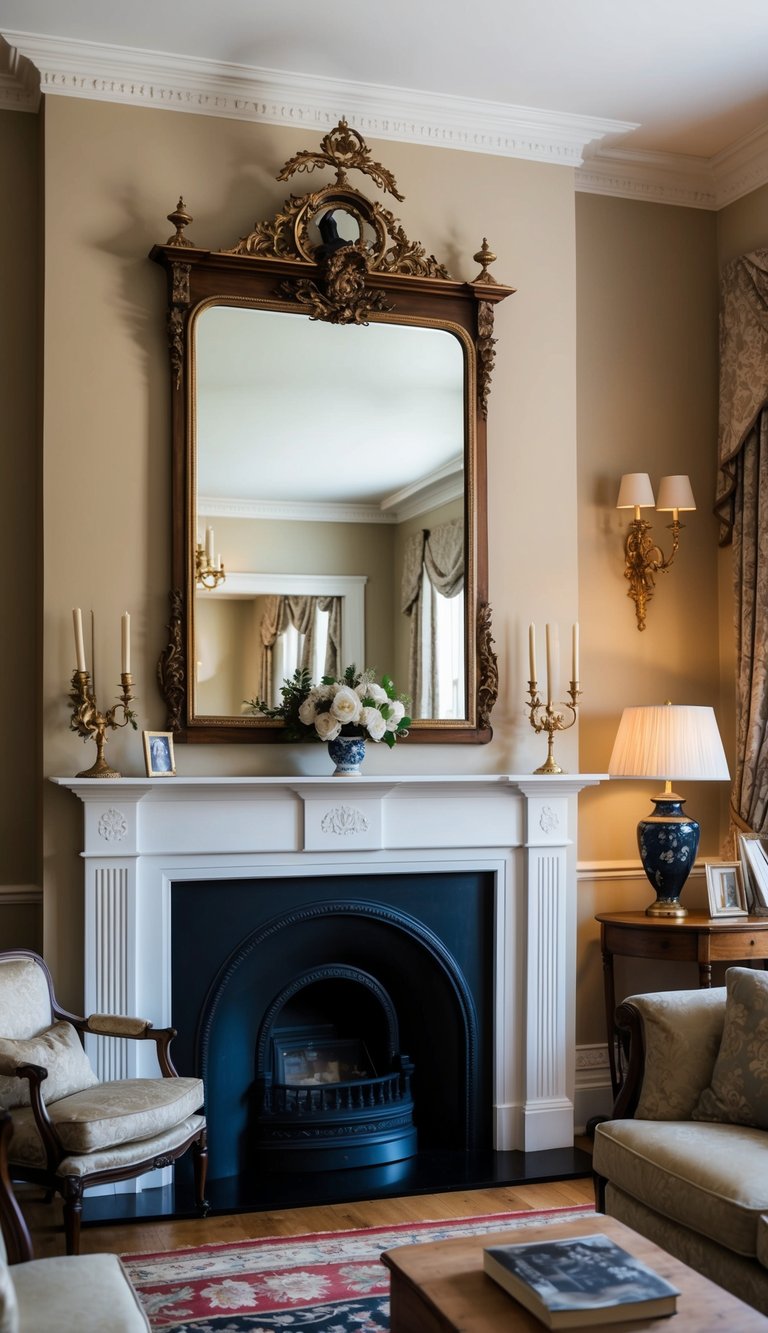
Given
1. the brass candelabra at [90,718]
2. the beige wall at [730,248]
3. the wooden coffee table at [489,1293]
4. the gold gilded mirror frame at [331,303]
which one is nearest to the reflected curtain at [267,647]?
the gold gilded mirror frame at [331,303]

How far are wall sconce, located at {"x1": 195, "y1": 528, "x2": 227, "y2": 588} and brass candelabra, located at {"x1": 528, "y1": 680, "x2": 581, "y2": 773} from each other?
1128 mm

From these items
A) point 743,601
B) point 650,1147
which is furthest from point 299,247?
point 650,1147

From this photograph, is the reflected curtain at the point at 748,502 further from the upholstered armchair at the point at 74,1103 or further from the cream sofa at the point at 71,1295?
the cream sofa at the point at 71,1295

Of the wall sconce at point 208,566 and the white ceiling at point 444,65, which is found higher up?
the white ceiling at point 444,65

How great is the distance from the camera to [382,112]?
4297mm

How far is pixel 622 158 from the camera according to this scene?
4.75 metres

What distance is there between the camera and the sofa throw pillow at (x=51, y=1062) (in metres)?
3.32

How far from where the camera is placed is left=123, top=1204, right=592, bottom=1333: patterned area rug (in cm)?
300

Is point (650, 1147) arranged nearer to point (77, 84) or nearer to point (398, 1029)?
point (398, 1029)

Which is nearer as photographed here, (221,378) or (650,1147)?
(650,1147)

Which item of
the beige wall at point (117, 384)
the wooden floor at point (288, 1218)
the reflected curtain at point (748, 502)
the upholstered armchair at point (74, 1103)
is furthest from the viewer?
Result: the reflected curtain at point (748, 502)

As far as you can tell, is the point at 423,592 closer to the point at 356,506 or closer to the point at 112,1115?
the point at 356,506

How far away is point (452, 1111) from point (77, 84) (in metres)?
3.54

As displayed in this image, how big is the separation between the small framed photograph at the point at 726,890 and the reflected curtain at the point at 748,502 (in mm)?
256
